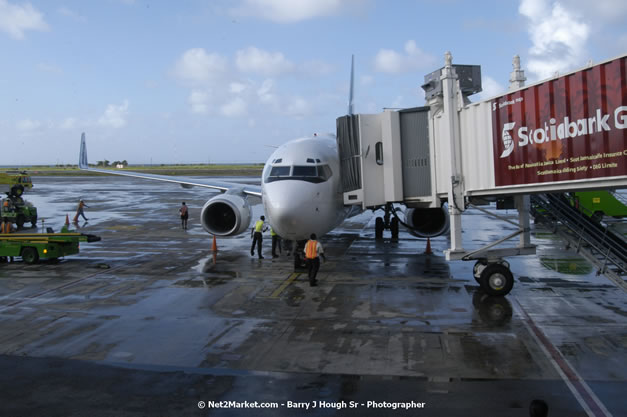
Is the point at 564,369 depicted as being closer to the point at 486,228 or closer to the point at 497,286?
the point at 497,286

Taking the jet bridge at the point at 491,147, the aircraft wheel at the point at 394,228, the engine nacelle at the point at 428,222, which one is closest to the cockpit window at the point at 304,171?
the jet bridge at the point at 491,147

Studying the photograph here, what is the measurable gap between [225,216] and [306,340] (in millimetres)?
11044

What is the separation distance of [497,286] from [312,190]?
5.84m

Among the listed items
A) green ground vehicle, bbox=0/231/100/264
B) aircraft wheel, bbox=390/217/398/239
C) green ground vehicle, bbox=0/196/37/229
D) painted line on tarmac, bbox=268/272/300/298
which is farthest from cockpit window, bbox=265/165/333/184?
green ground vehicle, bbox=0/196/37/229

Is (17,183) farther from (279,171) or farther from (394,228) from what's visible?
(279,171)

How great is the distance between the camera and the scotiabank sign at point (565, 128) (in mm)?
9430

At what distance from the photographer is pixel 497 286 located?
44.6 ft

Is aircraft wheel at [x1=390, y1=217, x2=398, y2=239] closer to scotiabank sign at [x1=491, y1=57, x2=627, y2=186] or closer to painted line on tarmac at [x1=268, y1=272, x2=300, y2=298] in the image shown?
painted line on tarmac at [x1=268, y1=272, x2=300, y2=298]

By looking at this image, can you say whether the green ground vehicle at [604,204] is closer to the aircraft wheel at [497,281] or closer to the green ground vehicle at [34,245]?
the aircraft wheel at [497,281]

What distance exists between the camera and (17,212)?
31469 mm

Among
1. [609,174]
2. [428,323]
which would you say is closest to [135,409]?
[428,323]

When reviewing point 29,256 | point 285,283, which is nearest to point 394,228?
point 285,283

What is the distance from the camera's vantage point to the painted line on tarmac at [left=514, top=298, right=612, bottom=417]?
23.6 feet

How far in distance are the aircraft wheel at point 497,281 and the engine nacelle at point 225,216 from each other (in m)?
9.20
